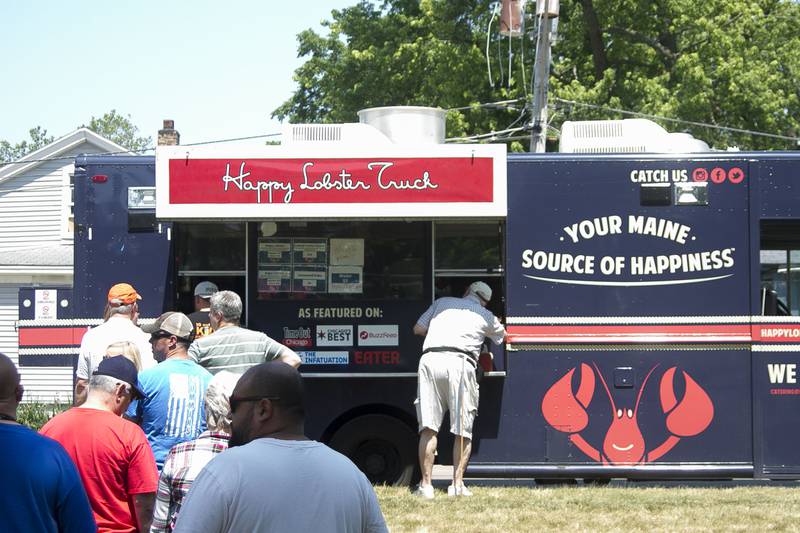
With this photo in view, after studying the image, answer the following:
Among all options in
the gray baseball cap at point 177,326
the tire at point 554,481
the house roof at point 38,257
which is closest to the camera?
the gray baseball cap at point 177,326

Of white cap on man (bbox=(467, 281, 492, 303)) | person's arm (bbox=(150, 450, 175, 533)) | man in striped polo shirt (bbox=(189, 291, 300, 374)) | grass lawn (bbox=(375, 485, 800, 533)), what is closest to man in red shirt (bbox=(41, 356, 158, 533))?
person's arm (bbox=(150, 450, 175, 533))

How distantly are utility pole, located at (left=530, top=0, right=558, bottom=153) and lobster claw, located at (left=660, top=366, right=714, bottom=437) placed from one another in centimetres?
743

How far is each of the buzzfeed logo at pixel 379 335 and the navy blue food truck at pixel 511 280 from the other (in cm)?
2

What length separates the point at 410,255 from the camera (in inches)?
369

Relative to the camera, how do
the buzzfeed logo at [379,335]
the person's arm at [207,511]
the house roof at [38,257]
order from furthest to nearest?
the house roof at [38,257], the buzzfeed logo at [379,335], the person's arm at [207,511]

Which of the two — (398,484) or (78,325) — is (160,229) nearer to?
(78,325)

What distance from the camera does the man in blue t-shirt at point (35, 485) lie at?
3521 mm

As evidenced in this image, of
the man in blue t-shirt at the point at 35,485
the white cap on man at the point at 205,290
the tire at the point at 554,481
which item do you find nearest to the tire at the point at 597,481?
the tire at the point at 554,481

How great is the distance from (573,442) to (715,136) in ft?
49.1

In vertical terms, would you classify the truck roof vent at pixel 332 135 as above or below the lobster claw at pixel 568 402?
above

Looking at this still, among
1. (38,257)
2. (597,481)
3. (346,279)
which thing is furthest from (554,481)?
(38,257)

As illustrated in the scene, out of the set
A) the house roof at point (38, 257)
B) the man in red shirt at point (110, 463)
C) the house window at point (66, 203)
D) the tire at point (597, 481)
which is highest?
the house window at point (66, 203)

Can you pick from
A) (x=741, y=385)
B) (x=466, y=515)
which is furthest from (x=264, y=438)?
(x=741, y=385)

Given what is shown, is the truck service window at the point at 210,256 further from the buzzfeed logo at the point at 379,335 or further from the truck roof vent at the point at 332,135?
the buzzfeed logo at the point at 379,335
